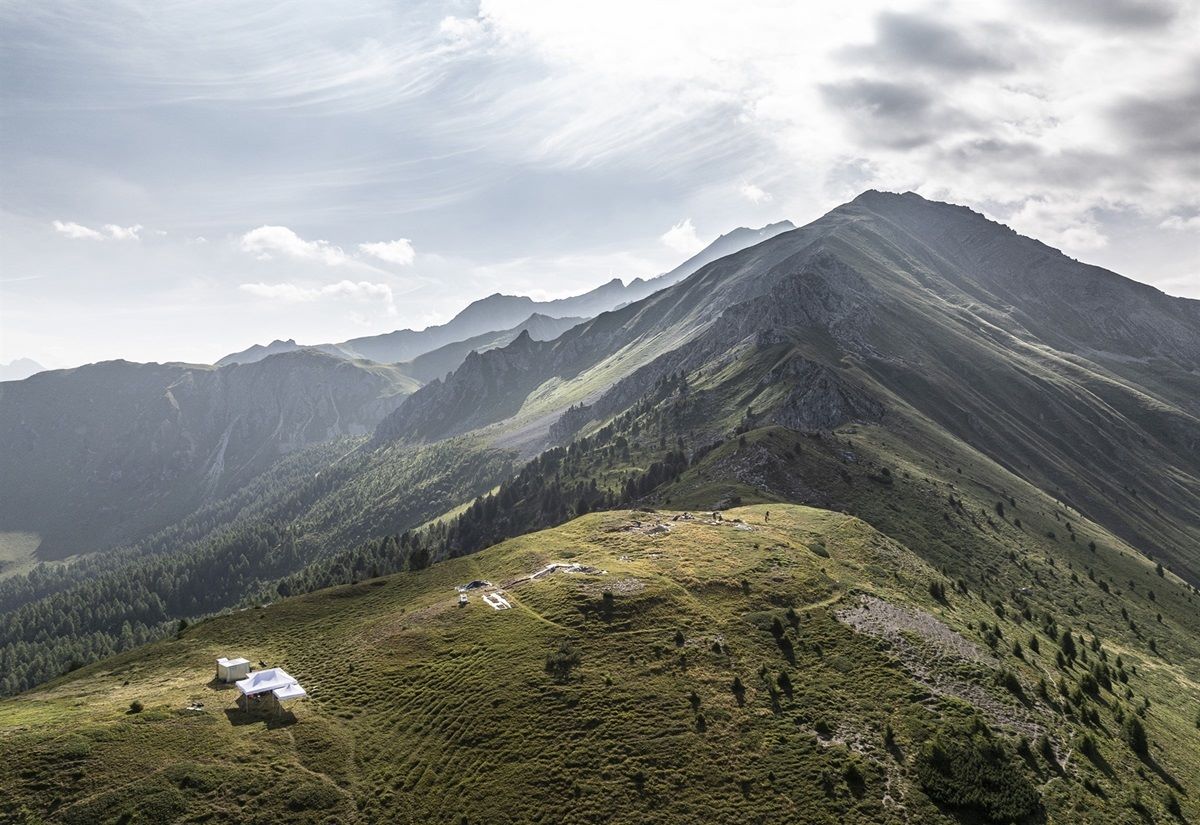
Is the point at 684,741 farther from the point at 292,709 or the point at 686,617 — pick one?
the point at 292,709

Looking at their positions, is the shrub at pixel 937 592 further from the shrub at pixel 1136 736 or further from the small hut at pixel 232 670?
the small hut at pixel 232 670

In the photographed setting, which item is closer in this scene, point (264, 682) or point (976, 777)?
point (976, 777)

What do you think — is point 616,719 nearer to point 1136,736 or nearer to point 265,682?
point 265,682

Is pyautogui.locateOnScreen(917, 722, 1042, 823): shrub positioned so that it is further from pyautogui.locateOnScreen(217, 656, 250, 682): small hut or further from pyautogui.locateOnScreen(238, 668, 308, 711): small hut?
pyautogui.locateOnScreen(217, 656, 250, 682): small hut

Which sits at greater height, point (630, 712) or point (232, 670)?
point (232, 670)

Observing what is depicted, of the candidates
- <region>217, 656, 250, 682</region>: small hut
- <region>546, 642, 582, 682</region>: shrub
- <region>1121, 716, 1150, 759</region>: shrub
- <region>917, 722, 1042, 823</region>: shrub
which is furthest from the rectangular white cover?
<region>1121, 716, 1150, 759</region>: shrub

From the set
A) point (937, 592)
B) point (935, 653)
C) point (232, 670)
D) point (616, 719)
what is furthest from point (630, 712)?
point (937, 592)

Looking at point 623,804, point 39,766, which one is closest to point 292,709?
point 39,766

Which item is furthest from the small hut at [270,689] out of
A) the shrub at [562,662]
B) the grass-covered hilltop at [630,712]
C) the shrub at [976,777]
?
the shrub at [976,777]
